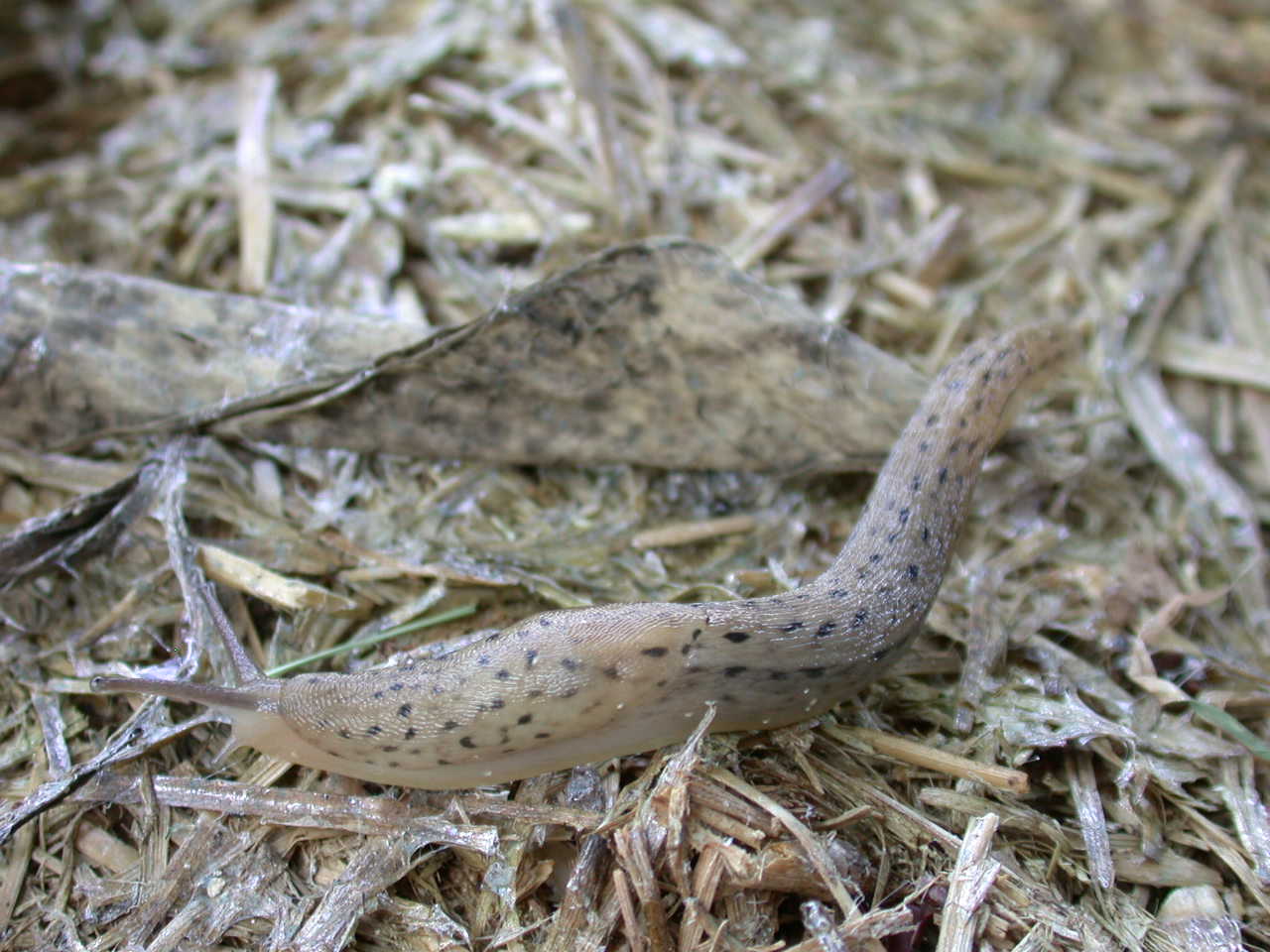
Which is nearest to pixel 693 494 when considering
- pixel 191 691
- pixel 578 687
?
pixel 578 687

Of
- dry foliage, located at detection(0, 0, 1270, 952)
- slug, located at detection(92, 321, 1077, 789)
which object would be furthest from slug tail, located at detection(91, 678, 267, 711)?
dry foliage, located at detection(0, 0, 1270, 952)

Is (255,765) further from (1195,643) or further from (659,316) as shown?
(1195,643)

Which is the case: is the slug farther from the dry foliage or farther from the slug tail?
the dry foliage

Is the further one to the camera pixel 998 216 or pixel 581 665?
pixel 998 216

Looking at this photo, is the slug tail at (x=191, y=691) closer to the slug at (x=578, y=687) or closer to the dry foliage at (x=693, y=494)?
the slug at (x=578, y=687)

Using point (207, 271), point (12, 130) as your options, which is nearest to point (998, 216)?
point (207, 271)

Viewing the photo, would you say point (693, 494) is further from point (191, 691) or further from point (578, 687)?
point (191, 691)
